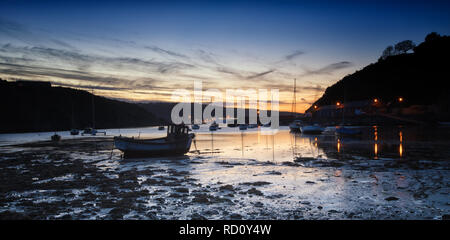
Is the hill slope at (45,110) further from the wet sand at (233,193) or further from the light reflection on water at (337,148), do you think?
the wet sand at (233,193)

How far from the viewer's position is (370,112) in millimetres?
107000

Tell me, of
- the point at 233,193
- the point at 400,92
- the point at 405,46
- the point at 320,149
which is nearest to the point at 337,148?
the point at 320,149

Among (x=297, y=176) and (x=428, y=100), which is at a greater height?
(x=428, y=100)

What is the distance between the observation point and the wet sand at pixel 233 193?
8.09 metres

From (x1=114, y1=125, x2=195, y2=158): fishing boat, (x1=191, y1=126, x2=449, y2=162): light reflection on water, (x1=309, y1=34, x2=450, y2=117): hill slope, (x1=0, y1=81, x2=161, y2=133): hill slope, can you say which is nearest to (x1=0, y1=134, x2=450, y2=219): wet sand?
(x1=191, y1=126, x2=449, y2=162): light reflection on water

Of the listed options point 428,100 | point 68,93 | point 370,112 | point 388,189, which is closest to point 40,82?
point 68,93

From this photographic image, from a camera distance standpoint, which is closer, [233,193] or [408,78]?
[233,193]

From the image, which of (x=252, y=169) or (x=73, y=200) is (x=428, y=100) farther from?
(x=73, y=200)

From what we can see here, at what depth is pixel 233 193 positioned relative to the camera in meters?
10.6

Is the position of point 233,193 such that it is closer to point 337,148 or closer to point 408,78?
point 337,148

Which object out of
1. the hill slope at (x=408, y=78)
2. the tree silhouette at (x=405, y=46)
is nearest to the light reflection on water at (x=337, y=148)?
the hill slope at (x=408, y=78)

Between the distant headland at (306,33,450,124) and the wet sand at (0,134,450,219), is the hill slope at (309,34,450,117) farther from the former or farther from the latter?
the wet sand at (0,134,450,219)

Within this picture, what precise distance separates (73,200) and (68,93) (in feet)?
551
